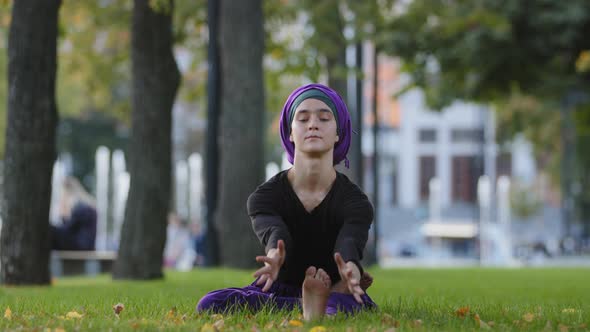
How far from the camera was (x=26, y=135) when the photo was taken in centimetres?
1088

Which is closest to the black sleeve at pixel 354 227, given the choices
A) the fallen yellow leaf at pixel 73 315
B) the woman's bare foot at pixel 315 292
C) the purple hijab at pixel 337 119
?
the woman's bare foot at pixel 315 292

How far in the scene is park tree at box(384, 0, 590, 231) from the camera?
858 inches

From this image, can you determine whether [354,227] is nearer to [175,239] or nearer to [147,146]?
[147,146]

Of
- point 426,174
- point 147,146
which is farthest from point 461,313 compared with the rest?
point 426,174

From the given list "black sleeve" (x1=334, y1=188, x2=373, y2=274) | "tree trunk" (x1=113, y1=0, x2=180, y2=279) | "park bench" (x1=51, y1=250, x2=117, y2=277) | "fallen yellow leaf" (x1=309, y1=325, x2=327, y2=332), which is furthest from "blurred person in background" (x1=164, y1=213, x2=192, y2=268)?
"fallen yellow leaf" (x1=309, y1=325, x2=327, y2=332)

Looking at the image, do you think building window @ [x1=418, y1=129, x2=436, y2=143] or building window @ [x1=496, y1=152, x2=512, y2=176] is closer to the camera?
building window @ [x1=496, y1=152, x2=512, y2=176]

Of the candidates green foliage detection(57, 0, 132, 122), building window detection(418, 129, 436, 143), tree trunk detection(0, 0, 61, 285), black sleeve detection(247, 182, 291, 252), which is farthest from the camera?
building window detection(418, 129, 436, 143)

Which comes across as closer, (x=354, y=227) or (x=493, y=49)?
(x=354, y=227)

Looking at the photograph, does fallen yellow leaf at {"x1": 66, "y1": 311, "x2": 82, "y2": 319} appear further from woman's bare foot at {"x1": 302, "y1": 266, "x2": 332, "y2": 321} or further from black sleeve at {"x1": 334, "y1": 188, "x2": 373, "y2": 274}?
black sleeve at {"x1": 334, "y1": 188, "x2": 373, "y2": 274}

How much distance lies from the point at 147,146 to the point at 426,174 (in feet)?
252

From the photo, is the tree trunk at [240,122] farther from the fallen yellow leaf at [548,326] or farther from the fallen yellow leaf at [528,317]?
the fallen yellow leaf at [548,326]

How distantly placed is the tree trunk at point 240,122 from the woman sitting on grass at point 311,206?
975 cm

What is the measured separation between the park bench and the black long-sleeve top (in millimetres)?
13544

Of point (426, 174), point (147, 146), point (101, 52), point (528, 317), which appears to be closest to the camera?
point (528, 317)
